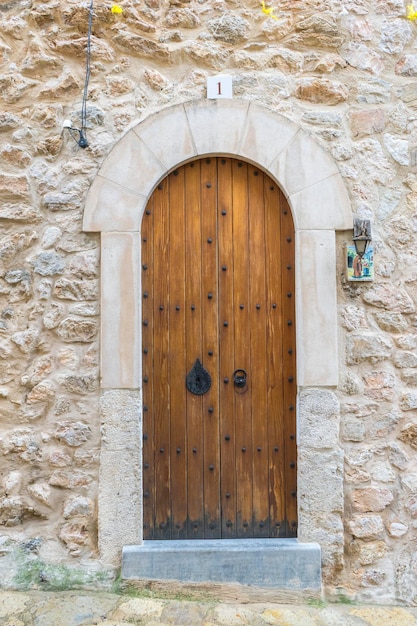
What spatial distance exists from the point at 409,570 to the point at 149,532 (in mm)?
1459

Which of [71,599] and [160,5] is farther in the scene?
[160,5]

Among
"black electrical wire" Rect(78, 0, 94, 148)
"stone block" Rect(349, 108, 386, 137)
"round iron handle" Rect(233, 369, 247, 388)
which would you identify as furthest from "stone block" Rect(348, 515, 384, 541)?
"black electrical wire" Rect(78, 0, 94, 148)

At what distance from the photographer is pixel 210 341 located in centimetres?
330

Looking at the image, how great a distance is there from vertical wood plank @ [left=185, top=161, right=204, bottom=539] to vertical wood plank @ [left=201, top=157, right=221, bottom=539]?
24 millimetres

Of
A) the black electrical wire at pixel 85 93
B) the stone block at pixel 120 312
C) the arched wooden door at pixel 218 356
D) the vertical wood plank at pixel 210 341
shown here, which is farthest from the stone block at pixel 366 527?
the black electrical wire at pixel 85 93

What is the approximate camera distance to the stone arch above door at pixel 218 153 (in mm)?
3168

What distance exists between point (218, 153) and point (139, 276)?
0.85m

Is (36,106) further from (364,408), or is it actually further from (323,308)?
(364,408)

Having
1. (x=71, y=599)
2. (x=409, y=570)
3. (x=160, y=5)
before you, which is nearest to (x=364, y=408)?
(x=409, y=570)

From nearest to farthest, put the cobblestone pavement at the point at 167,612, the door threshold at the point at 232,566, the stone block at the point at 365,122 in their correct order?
the cobblestone pavement at the point at 167,612 → the door threshold at the point at 232,566 → the stone block at the point at 365,122

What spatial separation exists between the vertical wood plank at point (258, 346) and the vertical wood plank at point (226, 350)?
0.39 feet

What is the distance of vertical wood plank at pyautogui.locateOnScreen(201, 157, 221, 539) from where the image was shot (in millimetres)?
3262

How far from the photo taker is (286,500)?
327 centimetres

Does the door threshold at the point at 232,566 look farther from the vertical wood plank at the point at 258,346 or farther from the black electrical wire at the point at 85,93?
the black electrical wire at the point at 85,93
